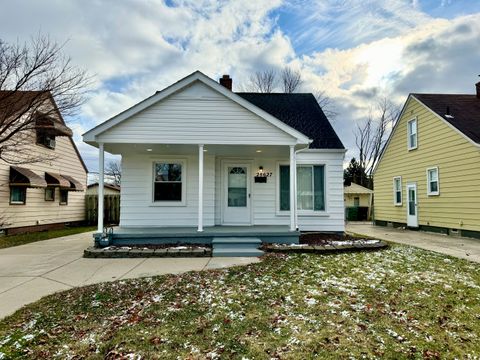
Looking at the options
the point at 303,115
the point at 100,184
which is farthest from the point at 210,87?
the point at 303,115

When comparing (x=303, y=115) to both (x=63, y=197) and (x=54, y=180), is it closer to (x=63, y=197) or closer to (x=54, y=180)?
(x=54, y=180)

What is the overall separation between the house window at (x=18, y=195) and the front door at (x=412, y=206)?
58.2 ft

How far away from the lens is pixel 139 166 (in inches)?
380

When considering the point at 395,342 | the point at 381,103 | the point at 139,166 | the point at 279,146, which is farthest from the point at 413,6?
the point at 381,103

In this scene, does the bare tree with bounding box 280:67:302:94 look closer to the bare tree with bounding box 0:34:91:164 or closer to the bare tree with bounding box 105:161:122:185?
the bare tree with bounding box 0:34:91:164

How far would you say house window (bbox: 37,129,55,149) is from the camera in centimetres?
1335

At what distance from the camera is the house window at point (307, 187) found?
1020cm

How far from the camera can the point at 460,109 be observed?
13383mm

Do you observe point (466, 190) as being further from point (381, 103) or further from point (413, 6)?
point (381, 103)

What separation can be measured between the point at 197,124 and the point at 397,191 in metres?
12.5

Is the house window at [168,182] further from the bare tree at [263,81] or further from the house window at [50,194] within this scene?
the bare tree at [263,81]

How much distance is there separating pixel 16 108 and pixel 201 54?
26.1 ft

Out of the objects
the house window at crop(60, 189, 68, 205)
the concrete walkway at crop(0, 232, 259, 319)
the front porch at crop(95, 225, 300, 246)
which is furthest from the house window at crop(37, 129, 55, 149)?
the front porch at crop(95, 225, 300, 246)

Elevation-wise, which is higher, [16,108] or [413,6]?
[413,6]
